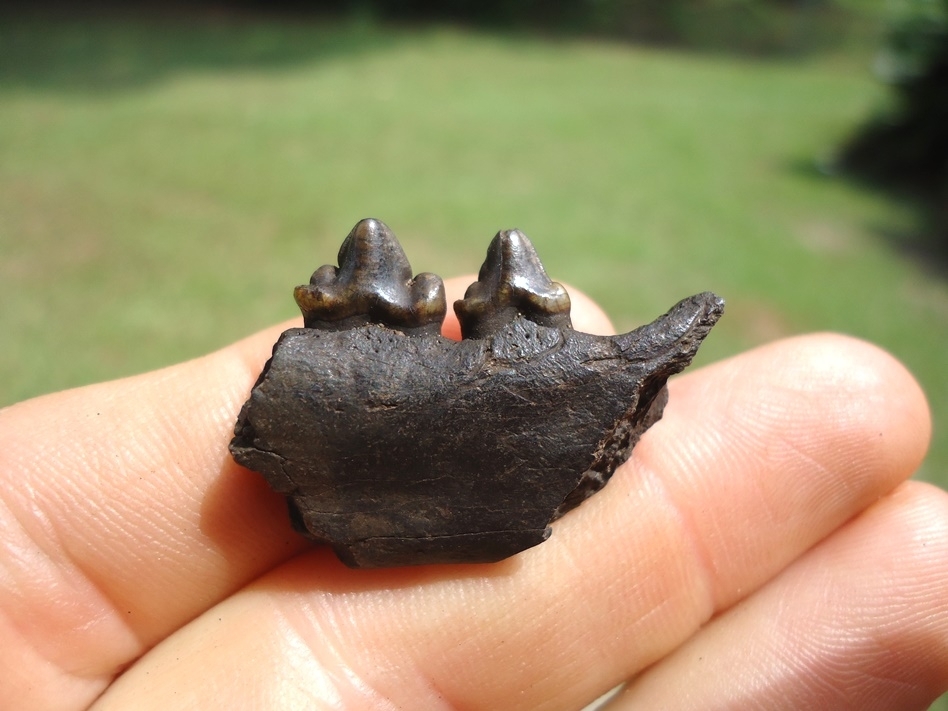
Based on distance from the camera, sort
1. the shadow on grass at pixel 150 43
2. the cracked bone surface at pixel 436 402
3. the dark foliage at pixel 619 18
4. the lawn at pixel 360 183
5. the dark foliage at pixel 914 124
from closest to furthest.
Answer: the cracked bone surface at pixel 436 402 < the lawn at pixel 360 183 < the dark foliage at pixel 914 124 < the shadow on grass at pixel 150 43 < the dark foliage at pixel 619 18

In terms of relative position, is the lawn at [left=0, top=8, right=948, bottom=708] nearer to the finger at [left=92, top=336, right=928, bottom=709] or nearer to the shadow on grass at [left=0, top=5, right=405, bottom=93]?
the shadow on grass at [left=0, top=5, right=405, bottom=93]

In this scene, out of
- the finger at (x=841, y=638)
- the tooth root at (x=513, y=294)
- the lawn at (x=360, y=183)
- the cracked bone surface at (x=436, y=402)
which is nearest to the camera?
the cracked bone surface at (x=436, y=402)

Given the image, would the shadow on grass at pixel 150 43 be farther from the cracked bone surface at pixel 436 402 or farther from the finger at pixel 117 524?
the cracked bone surface at pixel 436 402

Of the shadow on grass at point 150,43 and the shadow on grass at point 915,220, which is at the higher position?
the shadow on grass at point 150,43

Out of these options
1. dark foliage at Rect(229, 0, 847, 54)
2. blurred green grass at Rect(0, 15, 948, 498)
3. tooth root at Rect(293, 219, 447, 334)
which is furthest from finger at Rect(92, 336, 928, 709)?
dark foliage at Rect(229, 0, 847, 54)

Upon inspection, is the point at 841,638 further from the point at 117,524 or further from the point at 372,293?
the point at 117,524

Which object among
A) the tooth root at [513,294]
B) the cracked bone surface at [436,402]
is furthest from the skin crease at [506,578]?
the tooth root at [513,294]
